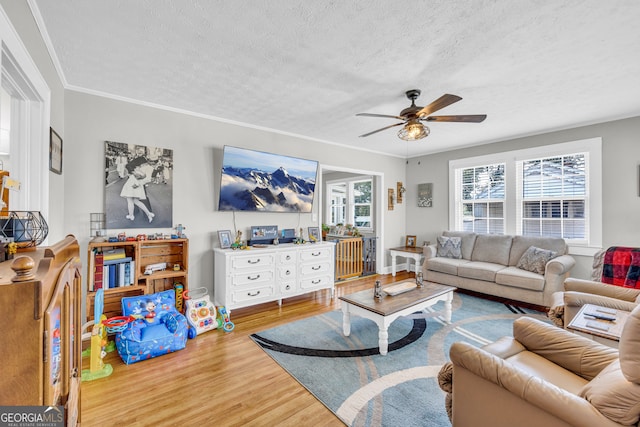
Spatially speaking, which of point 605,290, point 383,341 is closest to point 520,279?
point 605,290

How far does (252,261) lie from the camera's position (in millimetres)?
3439

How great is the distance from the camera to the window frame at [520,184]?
12.4ft

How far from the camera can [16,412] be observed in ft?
1.89

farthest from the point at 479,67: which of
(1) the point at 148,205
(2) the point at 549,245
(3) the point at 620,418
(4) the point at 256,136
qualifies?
(1) the point at 148,205

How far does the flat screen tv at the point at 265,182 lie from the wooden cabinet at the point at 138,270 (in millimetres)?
797

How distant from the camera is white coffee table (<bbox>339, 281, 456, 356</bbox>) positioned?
8.22 feet

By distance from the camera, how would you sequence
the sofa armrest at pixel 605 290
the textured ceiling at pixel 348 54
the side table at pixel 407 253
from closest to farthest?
the textured ceiling at pixel 348 54 < the sofa armrest at pixel 605 290 < the side table at pixel 407 253

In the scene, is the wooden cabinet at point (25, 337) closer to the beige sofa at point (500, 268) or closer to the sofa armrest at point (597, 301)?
the sofa armrest at point (597, 301)

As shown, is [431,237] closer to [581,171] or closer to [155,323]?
[581,171]

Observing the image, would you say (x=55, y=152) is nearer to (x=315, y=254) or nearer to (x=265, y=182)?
(x=265, y=182)

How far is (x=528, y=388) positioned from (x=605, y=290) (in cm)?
216

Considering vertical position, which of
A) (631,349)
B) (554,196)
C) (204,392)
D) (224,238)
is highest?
(554,196)

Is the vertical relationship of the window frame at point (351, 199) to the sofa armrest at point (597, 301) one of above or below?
above

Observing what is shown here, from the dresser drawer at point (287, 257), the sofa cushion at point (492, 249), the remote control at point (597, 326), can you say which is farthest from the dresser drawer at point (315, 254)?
the remote control at point (597, 326)
